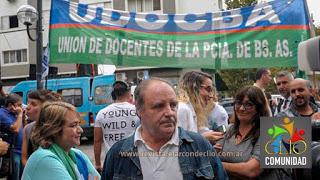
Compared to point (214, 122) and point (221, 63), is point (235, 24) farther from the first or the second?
point (214, 122)

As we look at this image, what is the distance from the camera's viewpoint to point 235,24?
18.2ft

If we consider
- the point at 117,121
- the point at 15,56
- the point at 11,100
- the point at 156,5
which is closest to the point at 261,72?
the point at 117,121

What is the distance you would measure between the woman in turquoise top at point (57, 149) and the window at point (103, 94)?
519 inches

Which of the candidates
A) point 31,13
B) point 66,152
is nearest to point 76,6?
point 66,152

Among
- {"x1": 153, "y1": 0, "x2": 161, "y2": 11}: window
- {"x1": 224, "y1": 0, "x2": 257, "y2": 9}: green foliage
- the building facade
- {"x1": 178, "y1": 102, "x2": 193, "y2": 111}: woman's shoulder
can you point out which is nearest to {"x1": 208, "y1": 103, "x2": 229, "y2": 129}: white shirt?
{"x1": 178, "y1": 102, "x2": 193, "y2": 111}: woman's shoulder

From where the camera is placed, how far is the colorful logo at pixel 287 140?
232 cm

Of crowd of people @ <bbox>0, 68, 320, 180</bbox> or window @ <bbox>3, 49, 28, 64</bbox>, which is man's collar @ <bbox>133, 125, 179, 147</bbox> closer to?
crowd of people @ <bbox>0, 68, 320, 180</bbox>

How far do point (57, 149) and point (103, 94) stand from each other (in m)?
13.5

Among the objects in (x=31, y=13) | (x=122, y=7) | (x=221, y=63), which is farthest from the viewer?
(x=122, y=7)

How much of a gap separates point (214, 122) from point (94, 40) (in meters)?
1.91

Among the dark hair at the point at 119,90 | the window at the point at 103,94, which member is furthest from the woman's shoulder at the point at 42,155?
the window at the point at 103,94

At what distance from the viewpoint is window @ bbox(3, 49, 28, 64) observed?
3400 cm

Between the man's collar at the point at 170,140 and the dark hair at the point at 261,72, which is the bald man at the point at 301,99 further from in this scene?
the man's collar at the point at 170,140

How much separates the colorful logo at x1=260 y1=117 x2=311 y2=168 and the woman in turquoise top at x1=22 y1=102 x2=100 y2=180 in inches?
47.5
